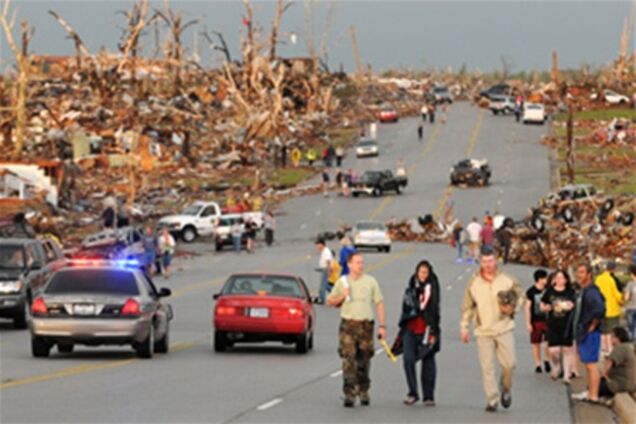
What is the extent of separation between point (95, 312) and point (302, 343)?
3981 mm

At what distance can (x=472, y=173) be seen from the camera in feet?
329

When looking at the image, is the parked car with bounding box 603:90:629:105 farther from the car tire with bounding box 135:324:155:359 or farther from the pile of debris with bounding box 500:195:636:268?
the car tire with bounding box 135:324:155:359

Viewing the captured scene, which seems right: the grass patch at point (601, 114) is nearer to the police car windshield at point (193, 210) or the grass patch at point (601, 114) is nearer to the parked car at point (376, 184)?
the parked car at point (376, 184)

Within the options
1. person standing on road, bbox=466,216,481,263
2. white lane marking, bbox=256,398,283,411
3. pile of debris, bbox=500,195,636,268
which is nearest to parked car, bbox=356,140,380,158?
pile of debris, bbox=500,195,636,268

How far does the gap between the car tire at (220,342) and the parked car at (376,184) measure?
68.8m

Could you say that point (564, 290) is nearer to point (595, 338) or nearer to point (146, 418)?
point (595, 338)

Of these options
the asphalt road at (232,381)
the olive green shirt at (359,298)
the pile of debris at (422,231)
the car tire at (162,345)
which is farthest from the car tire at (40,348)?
the pile of debris at (422,231)

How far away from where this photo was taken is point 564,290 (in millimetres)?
23672

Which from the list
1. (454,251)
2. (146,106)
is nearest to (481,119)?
(146,106)

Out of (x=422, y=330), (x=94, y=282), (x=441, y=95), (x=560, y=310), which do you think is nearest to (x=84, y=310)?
(x=94, y=282)

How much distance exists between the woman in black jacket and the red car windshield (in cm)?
886

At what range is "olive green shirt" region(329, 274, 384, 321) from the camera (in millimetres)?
20250

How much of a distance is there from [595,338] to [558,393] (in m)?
1.05

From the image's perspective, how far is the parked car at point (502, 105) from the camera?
147 m
